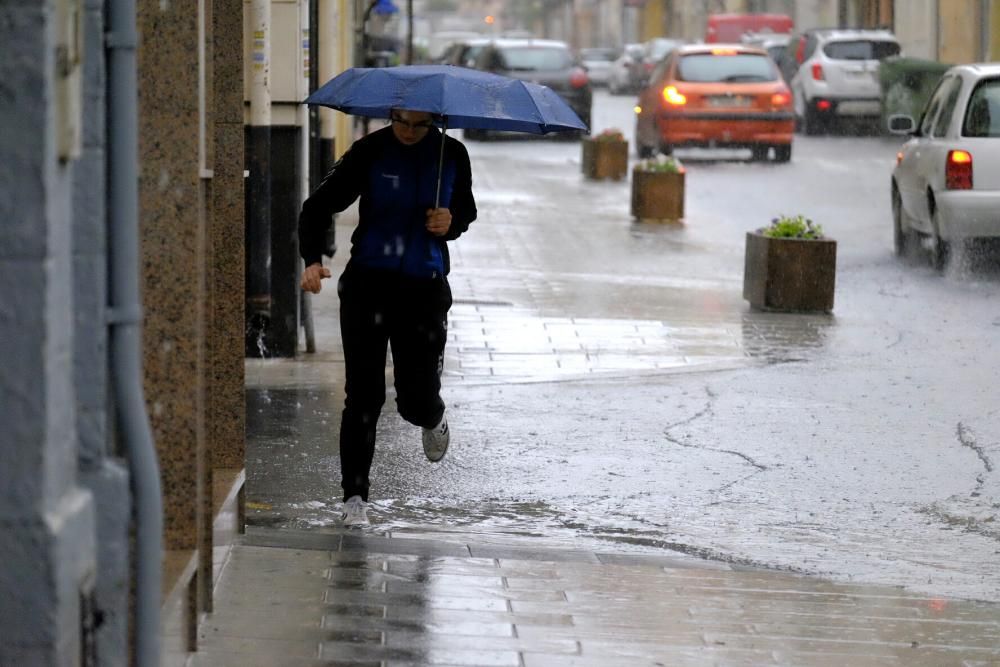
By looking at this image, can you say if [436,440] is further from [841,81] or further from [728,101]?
[841,81]

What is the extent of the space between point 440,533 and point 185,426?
6.32ft

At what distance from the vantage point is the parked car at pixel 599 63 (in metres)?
66.2

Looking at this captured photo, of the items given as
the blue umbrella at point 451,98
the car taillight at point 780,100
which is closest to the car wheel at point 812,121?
the car taillight at point 780,100

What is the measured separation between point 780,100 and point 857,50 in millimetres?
8371

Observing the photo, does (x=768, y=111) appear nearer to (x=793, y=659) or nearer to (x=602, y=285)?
(x=602, y=285)

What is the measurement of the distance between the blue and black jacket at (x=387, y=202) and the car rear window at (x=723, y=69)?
21361 mm

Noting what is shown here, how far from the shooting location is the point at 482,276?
14430 millimetres

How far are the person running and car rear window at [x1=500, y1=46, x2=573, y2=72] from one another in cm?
2688

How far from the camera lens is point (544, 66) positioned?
33.5 m

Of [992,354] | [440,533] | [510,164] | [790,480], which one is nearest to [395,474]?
[440,533]

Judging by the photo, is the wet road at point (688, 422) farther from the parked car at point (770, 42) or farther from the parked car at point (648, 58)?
the parked car at point (648, 58)

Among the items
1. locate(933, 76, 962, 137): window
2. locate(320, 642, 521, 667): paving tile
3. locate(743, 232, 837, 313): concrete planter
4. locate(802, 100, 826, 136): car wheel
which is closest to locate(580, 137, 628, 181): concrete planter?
locate(933, 76, 962, 137): window

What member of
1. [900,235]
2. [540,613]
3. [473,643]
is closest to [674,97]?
[900,235]

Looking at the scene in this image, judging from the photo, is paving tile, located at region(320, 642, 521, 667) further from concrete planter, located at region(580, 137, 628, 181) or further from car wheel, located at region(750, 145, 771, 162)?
car wheel, located at region(750, 145, 771, 162)
